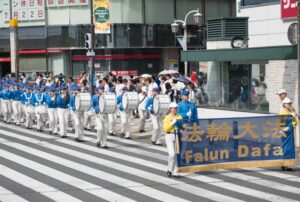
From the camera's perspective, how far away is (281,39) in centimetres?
2533

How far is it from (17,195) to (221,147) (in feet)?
17.1

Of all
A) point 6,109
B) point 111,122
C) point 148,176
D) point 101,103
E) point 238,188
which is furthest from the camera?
point 6,109

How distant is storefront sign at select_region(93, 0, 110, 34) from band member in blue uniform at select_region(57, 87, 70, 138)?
4.42 metres

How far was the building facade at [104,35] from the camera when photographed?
4747 cm

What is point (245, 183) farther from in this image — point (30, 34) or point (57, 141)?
point (30, 34)

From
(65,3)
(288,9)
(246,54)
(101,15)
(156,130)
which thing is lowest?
(156,130)

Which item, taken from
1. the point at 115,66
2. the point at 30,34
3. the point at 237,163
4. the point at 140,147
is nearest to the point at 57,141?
the point at 140,147

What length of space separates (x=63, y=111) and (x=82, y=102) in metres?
1.74

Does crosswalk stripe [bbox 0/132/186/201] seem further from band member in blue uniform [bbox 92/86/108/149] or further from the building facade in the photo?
the building facade

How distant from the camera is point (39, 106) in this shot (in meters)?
25.7

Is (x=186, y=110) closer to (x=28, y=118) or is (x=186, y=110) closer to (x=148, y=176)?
(x=148, y=176)

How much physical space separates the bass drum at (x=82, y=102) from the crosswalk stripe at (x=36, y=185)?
Answer: 552cm

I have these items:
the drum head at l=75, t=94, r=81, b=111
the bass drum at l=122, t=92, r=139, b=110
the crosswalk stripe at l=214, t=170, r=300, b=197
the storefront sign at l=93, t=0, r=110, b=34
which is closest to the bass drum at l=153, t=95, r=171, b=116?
the bass drum at l=122, t=92, r=139, b=110

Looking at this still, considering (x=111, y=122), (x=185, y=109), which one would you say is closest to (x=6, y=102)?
(x=111, y=122)
